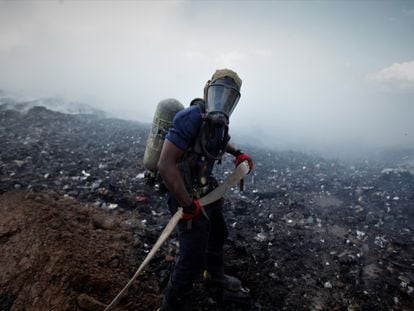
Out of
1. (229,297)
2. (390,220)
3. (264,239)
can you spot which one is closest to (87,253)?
(229,297)

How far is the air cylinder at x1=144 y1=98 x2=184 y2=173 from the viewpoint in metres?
2.55

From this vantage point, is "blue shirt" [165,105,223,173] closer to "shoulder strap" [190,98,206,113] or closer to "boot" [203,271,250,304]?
"shoulder strap" [190,98,206,113]

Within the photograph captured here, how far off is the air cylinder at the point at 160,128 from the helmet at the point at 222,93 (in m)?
0.48

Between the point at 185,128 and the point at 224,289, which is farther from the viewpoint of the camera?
the point at 224,289

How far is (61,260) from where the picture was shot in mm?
2697

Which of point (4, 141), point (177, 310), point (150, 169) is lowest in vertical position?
point (4, 141)

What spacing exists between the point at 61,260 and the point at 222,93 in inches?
91.4

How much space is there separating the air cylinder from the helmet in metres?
0.48

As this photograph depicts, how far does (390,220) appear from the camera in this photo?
583cm

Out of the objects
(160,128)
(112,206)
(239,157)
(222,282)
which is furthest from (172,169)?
(112,206)

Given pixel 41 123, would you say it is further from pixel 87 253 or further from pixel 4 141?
pixel 87 253

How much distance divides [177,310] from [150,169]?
128cm

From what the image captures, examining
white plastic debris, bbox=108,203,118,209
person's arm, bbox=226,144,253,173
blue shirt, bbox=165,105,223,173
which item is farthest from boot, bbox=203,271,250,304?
white plastic debris, bbox=108,203,118,209

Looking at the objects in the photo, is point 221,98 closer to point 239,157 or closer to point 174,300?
point 239,157
